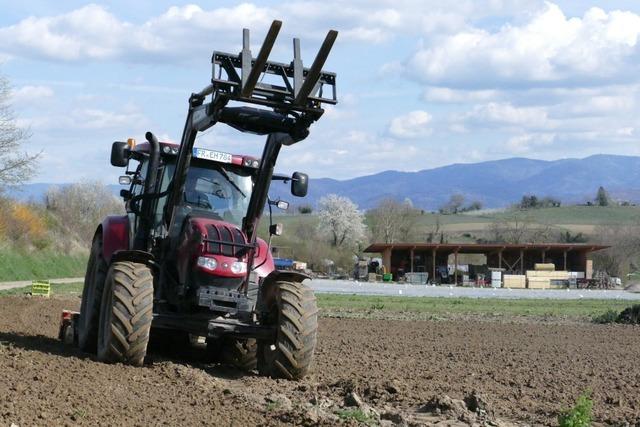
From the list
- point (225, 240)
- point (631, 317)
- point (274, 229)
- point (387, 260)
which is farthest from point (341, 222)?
point (225, 240)

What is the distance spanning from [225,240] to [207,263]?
0.38m

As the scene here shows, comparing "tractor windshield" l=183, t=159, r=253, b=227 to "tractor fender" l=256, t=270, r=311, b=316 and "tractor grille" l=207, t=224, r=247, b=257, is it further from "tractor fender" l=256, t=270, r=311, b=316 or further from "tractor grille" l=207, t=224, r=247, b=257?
"tractor fender" l=256, t=270, r=311, b=316

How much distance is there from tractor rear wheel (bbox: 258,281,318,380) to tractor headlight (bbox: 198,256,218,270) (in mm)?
857

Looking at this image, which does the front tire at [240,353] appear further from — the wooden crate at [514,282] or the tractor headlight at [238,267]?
the wooden crate at [514,282]

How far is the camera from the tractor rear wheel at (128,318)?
11828mm

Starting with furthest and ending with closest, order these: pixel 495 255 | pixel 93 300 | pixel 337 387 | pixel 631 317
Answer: pixel 495 255
pixel 631 317
pixel 93 300
pixel 337 387

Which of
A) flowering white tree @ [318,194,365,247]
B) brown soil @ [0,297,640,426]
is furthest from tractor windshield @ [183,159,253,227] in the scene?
flowering white tree @ [318,194,365,247]

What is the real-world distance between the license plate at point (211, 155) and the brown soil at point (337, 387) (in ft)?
8.68

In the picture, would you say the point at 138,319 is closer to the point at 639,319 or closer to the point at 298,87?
the point at 298,87

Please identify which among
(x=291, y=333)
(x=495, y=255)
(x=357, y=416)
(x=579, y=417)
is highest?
(x=495, y=255)

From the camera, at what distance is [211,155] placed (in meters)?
13.2

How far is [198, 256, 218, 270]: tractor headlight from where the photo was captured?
12164 millimetres

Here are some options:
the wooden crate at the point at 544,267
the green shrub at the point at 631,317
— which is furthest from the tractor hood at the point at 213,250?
the wooden crate at the point at 544,267

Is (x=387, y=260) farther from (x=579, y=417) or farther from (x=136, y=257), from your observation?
(x=579, y=417)
